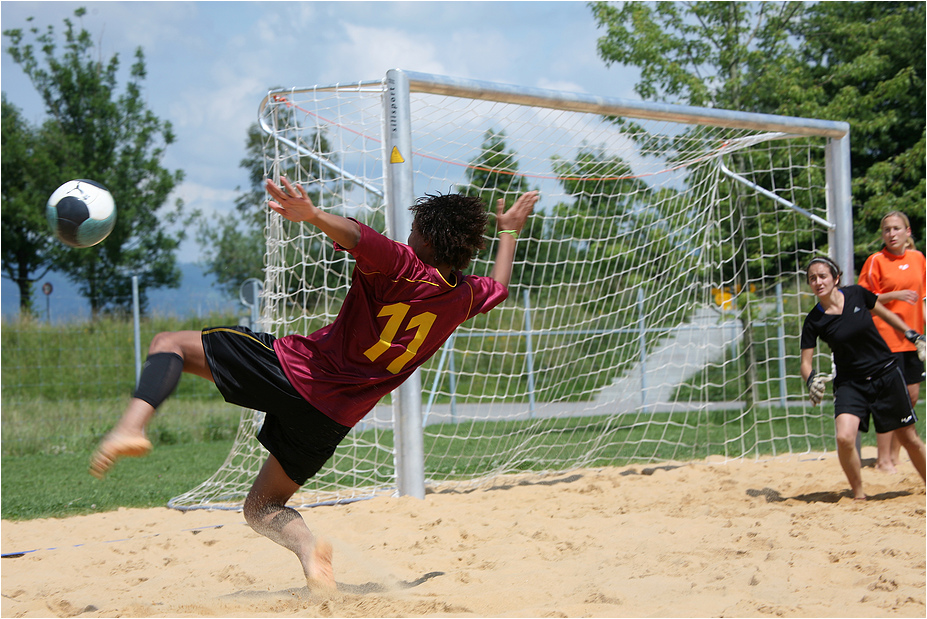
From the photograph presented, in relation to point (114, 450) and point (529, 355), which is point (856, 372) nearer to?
point (529, 355)

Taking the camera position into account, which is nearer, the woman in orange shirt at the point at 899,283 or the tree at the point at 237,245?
the woman in orange shirt at the point at 899,283

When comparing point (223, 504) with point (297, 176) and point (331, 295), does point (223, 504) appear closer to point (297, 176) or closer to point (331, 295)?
point (331, 295)

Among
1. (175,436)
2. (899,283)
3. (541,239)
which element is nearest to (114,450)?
(541,239)

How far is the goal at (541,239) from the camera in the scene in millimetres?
5844

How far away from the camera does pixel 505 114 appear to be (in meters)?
6.30

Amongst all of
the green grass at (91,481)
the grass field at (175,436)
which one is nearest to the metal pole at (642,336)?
the grass field at (175,436)

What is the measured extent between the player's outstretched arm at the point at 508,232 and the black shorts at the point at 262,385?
101 cm

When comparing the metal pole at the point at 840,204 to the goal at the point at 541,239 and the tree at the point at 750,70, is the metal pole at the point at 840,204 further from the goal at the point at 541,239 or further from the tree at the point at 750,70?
the tree at the point at 750,70

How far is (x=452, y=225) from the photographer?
3.04 meters

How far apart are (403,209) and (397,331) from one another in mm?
2493

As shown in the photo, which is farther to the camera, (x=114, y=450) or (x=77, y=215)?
(x=77, y=215)

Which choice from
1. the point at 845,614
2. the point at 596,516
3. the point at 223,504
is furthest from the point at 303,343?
the point at 223,504

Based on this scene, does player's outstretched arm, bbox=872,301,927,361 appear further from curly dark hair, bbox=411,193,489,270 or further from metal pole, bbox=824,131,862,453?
curly dark hair, bbox=411,193,489,270

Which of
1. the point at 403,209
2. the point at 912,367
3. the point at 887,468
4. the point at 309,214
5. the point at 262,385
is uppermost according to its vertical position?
the point at 403,209
